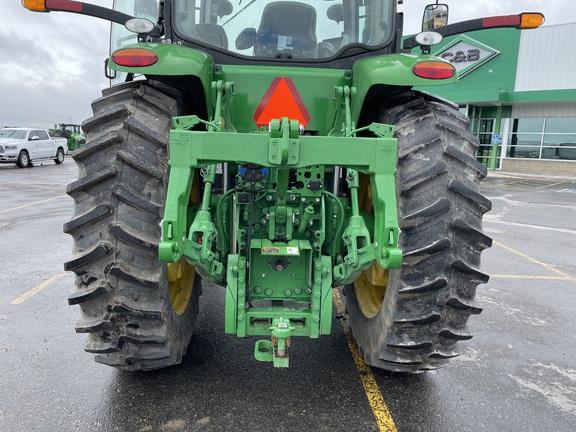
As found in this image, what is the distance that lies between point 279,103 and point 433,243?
1.38 m

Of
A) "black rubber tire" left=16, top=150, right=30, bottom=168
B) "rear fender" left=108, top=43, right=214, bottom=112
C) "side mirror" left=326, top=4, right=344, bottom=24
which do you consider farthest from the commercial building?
"rear fender" left=108, top=43, right=214, bottom=112

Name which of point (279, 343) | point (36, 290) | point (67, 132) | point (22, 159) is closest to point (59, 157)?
point (22, 159)

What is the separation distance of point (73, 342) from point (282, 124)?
2.89 meters

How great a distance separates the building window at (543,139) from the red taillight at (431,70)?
25.9m

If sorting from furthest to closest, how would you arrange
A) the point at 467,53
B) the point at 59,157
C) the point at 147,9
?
1. the point at 59,157
2. the point at 467,53
3. the point at 147,9

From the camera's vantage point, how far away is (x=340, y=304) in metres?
4.99

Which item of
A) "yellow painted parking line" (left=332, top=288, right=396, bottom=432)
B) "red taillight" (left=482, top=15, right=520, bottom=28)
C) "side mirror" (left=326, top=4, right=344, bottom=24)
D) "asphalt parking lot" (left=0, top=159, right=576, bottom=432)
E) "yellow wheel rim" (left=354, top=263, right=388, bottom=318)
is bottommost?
"asphalt parking lot" (left=0, top=159, right=576, bottom=432)

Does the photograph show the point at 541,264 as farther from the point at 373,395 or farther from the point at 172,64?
the point at 172,64

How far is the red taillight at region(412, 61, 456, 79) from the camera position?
276 cm

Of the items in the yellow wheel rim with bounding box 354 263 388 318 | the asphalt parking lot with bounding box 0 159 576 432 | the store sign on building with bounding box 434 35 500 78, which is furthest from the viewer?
the store sign on building with bounding box 434 35 500 78

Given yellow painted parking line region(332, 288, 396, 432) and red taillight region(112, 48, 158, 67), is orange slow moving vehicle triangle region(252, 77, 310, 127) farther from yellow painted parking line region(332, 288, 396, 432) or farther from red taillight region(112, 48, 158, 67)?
yellow painted parking line region(332, 288, 396, 432)

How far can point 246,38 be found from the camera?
3.28m

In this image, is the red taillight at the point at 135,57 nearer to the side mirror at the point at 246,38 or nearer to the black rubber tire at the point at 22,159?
the side mirror at the point at 246,38

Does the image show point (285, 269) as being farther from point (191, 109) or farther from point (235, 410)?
point (191, 109)
